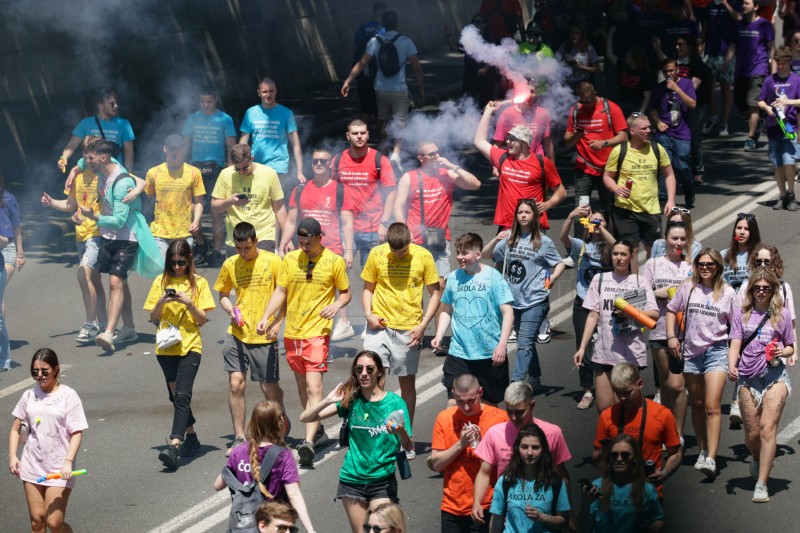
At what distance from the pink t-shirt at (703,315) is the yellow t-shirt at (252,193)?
466cm

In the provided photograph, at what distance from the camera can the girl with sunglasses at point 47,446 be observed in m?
8.73

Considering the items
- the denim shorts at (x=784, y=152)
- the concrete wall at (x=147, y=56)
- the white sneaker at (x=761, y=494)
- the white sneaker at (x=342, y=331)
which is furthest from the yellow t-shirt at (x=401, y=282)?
the concrete wall at (x=147, y=56)

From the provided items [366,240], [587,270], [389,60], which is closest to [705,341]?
[587,270]

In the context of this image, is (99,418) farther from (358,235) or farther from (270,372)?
(358,235)

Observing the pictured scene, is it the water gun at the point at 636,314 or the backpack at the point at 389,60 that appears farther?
the backpack at the point at 389,60

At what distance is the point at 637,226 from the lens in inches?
521

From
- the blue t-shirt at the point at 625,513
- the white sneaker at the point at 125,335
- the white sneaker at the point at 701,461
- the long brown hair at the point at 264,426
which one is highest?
the long brown hair at the point at 264,426

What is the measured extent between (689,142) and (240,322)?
7434 mm

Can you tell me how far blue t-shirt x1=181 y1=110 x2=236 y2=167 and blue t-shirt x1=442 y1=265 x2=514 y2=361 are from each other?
6037 mm

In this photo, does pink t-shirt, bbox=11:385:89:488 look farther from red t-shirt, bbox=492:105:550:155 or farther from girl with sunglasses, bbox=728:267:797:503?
red t-shirt, bbox=492:105:550:155

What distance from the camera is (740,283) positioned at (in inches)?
419

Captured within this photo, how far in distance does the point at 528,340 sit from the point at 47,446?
397 cm

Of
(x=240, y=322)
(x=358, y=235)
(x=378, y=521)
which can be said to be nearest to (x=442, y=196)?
(x=358, y=235)

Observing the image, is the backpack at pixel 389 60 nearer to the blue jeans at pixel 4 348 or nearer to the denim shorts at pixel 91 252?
the denim shorts at pixel 91 252
